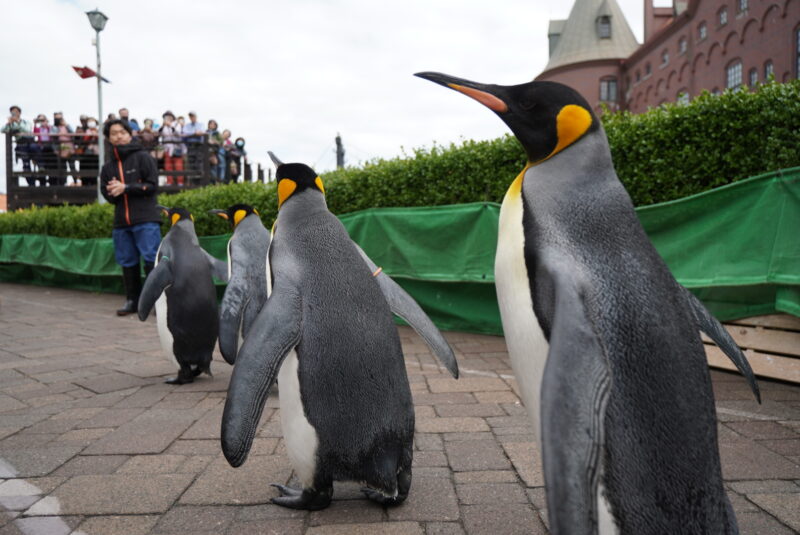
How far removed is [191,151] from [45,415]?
11674 millimetres

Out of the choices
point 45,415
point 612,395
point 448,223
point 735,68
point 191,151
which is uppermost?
point 735,68

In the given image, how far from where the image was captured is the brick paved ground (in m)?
1.84

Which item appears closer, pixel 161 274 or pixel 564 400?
pixel 564 400

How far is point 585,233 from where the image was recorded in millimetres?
1277

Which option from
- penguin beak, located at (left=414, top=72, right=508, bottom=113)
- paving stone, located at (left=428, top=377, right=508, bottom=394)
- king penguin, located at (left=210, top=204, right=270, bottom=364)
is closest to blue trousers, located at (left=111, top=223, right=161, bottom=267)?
king penguin, located at (left=210, top=204, right=270, bottom=364)

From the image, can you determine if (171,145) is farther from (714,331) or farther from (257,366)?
(714,331)

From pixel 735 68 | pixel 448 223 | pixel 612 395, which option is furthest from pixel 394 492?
pixel 735 68

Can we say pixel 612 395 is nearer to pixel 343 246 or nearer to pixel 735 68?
pixel 343 246

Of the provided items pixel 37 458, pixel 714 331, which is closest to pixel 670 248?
pixel 714 331

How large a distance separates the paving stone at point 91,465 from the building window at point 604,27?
1642 inches

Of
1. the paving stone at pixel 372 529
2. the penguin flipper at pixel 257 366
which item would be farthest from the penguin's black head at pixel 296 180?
the paving stone at pixel 372 529

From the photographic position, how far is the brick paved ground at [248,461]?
6.03 ft

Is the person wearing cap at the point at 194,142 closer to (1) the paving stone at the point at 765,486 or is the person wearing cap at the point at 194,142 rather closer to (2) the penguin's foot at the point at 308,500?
(2) the penguin's foot at the point at 308,500

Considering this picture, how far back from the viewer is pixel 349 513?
75.3 inches
